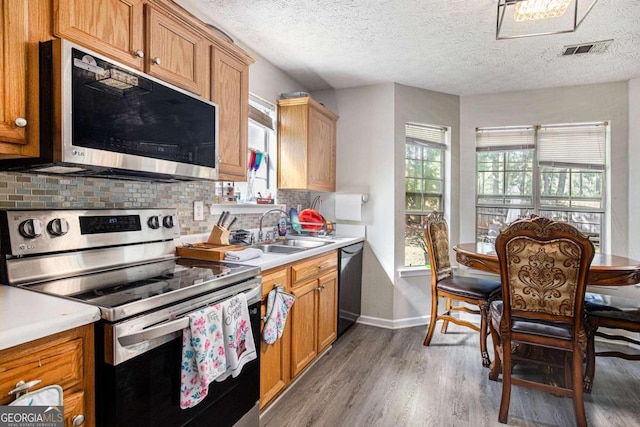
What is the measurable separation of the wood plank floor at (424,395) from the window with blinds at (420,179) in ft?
3.60

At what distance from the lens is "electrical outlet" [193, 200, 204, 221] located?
84.0 inches

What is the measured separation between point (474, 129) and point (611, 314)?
220 cm

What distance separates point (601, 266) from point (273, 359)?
205 centimetres

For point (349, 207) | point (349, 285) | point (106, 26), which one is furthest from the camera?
point (349, 207)

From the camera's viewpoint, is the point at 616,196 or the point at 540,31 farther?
the point at 616,196

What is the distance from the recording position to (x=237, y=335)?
1452mm

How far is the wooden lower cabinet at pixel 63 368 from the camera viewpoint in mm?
824

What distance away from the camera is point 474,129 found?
3.70 metres

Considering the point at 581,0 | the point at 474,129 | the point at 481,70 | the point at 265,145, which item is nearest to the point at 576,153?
the point at 474,129

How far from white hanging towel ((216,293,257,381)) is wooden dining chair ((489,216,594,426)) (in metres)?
1.41

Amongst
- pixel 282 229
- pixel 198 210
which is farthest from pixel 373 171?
pixel 198 210

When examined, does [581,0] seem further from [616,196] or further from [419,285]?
[419,285]

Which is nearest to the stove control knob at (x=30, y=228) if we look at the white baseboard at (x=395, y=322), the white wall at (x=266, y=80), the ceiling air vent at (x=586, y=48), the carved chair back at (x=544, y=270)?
the white wall at (x=266, y=80)

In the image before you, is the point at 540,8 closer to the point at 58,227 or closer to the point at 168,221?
the point at 168,221
